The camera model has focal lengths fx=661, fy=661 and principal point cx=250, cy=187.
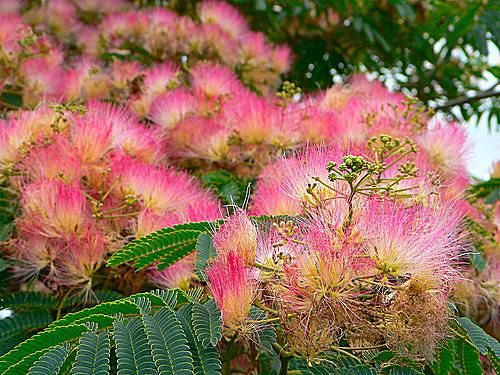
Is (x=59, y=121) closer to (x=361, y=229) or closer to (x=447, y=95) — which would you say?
(x=361, y=229)

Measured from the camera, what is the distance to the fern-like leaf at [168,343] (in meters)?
1.26

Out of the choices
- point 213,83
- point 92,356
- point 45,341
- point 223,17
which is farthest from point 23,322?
point 223,17

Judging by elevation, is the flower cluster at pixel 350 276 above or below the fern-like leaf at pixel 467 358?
above

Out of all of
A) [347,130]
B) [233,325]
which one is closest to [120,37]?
[347,130]

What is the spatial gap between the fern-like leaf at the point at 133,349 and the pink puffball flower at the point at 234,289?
0.17 metres

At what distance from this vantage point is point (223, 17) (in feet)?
11.8

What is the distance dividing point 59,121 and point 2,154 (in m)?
0.21

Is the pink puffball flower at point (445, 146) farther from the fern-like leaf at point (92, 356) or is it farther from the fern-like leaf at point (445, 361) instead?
the fern-like leaf at point (92, 356)

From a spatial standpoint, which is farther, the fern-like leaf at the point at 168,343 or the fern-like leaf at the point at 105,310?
the fern-like leaf at the point at 105,310

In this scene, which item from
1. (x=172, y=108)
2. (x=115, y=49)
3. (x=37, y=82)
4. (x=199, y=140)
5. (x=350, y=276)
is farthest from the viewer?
(x=115, y=49)

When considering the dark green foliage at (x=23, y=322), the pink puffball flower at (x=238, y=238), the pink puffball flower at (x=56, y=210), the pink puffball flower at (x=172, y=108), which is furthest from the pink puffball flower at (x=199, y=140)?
the pink puffball flower at (x=238, y=238)

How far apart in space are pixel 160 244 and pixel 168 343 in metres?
0.40

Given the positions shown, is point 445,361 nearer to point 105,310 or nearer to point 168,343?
point 168,343

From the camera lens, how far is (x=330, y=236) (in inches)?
50.8
